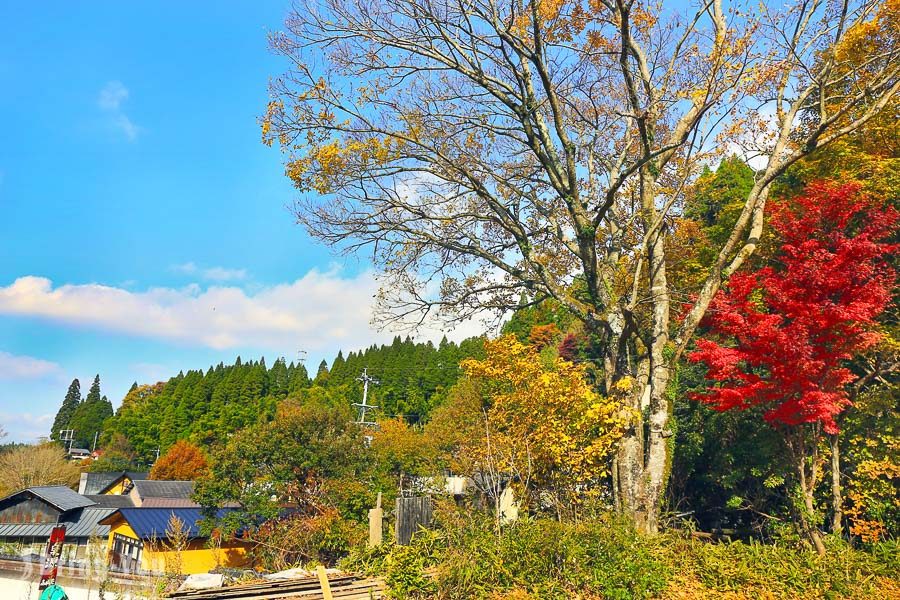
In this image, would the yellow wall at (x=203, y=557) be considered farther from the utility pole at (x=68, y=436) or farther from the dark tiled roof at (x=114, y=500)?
the utility pole at (x=68, y=436)

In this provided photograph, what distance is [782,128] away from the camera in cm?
916

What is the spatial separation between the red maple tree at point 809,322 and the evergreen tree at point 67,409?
7963cm

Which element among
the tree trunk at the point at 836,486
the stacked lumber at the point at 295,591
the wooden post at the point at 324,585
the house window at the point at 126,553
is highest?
the tree trunk at the point at 836,486

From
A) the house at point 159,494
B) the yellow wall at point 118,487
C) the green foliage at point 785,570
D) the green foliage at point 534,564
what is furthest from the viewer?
the yellow wall at point 118,487

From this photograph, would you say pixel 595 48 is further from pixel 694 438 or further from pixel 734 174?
pixel 734 174

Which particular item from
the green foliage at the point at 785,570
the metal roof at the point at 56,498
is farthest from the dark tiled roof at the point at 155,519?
the green foliage at the point at 785,570

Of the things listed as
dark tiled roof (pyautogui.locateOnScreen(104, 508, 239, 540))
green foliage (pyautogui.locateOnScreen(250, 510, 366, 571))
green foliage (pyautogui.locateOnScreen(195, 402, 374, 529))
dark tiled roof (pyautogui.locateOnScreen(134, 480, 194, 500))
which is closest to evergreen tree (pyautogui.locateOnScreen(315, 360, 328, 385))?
dark tiled roof (pyautogui.locateOnScreen(134, 480, 194, 500))

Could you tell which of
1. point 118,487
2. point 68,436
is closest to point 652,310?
point 118,487

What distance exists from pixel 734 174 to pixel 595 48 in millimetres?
13422

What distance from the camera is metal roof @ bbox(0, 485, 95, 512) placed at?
26400 millimetres

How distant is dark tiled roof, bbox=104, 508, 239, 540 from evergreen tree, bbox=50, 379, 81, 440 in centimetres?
5808

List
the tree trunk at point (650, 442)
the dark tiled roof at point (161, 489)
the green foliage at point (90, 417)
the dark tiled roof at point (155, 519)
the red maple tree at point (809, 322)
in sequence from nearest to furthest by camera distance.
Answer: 1. the red maple tree at point (809, 322)
2. the tree trunk at point (650, 442)
3. the dark tiled roof at point (155, 519)
4. the dark tiled roof at point (161, 489)
5. the green foliage at point (90, 417)

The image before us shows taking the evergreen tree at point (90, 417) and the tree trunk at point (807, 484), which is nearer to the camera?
the tree trunk at point (807, 484)

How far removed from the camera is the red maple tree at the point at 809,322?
8.38 meters
